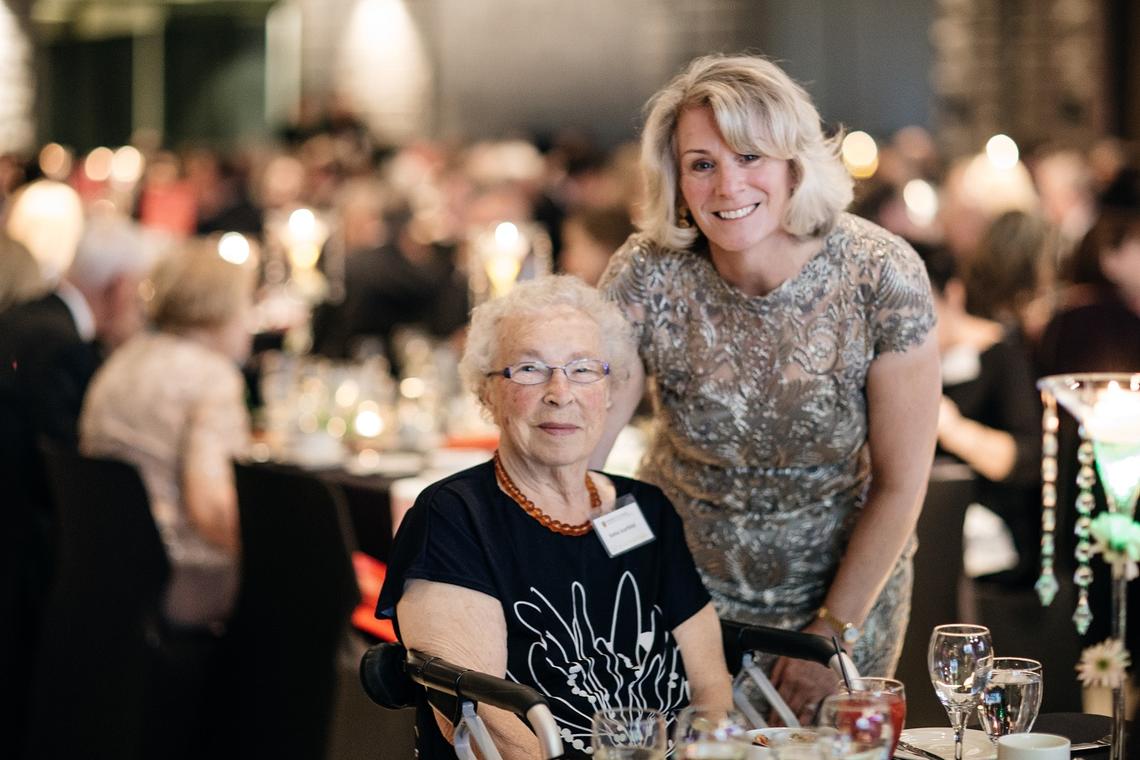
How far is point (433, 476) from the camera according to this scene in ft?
14.6

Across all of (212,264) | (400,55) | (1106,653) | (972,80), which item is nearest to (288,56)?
(400,55)

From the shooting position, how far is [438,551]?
234 centimetres

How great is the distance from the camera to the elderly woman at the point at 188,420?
427cm

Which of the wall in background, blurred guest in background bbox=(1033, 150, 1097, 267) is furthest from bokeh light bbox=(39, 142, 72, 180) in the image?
blurred guest in background bbox=(1033, 150, 1097, 267)

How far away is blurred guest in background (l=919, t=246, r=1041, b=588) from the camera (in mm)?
4727

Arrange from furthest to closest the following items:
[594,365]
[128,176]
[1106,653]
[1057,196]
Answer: [128,176] → [1057,196] → [594,365] → [1106,653]

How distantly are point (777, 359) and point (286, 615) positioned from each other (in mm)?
1660

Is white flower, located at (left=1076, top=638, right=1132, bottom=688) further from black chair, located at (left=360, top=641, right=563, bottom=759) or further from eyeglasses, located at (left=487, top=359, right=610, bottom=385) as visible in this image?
eyeglasses, located at (left=487, top=359, right=610, bottom=385)

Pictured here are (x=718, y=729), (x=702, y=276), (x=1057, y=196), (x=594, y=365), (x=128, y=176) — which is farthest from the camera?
(x=128, y=176)

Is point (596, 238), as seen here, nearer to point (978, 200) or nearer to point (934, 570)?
point (934, 570)

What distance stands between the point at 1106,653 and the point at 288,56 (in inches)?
570

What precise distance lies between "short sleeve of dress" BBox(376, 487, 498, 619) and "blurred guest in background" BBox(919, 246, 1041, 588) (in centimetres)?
263

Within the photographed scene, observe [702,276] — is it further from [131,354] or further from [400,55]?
[400,55]

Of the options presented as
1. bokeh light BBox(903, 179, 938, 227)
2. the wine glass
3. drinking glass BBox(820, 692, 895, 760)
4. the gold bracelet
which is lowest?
the gold bracelet
